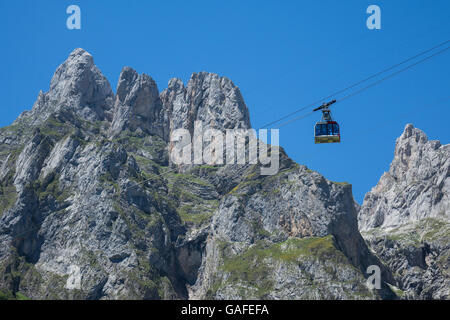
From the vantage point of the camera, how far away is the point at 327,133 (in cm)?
9781

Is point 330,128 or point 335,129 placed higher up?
point 330,128

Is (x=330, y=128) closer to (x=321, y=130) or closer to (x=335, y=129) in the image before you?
(x=335, y=129)

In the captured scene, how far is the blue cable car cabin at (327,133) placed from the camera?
97438 millimetres

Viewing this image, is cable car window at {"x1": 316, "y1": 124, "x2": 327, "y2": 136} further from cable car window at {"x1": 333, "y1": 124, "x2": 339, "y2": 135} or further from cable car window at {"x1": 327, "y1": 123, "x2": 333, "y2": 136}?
cable car window at {"x1": 333, "y1": 124, "x2": 339, "y2": 135}

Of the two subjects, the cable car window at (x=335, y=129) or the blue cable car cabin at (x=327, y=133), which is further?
the cable car window at (x=335, y=129)

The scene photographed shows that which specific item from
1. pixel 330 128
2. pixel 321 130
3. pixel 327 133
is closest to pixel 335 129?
pixel 330 128

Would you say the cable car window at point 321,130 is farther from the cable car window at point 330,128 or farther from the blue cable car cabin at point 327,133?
the cable car window at point 330,128

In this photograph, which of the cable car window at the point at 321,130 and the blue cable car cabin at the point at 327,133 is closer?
the blue cable car cabin at the point at 327,133

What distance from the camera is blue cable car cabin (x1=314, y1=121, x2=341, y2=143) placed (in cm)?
9744

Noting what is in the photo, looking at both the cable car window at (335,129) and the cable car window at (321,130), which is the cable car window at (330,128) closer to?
the cable car window at (335,129)
